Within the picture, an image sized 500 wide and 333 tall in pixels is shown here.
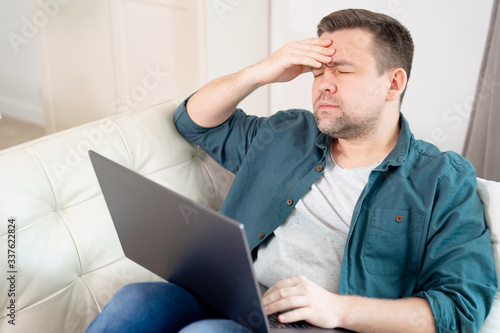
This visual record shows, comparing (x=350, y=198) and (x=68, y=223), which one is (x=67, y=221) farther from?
(x=350, y=198)

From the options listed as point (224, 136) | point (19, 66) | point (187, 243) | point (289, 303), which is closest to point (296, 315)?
point (289, 303)

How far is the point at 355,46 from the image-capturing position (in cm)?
142

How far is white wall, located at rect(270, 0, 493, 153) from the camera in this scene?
211cm

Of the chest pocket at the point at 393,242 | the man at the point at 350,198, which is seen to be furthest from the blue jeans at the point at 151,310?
the chest pocket at the point at 393,242

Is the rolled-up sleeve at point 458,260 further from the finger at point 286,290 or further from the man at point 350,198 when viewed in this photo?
the finger at point 286,290

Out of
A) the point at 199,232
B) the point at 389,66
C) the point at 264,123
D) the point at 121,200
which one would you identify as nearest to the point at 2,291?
the point at 121,200

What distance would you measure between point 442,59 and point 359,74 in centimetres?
93

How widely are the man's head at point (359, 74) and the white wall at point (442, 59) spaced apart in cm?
78

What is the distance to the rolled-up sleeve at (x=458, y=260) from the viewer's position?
1195 mm

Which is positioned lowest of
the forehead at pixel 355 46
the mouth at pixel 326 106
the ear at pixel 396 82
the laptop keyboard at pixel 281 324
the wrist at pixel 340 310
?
the laptop keyboard at pixel 281 324

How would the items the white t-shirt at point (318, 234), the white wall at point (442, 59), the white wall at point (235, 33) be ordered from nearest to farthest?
the white t-shirt at point (318, 234) < the white wall at point (442, 59) < the white wall at point (235, 33)

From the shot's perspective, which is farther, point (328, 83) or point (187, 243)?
point (328, 83)

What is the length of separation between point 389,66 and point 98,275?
2.87 feet

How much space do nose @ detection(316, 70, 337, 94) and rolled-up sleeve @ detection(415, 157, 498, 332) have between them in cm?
33
